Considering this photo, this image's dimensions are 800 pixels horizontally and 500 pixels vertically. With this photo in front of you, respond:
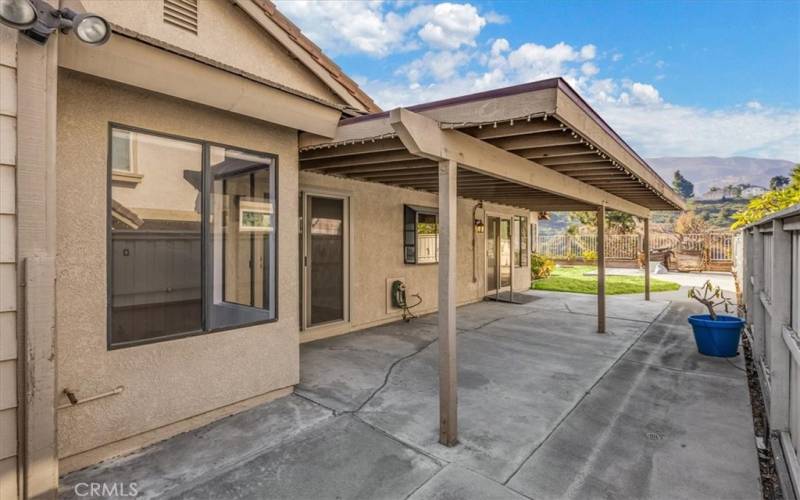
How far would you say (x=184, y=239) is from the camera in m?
3.34

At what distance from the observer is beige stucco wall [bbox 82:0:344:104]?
9.25 feet

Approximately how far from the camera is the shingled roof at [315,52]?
3.59m

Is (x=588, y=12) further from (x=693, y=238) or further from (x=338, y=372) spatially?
(x=338, y=372)

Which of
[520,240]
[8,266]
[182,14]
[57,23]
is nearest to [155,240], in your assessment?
[8,266]

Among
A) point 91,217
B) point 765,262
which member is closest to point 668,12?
point 765,262

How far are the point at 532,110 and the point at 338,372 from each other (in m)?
3.41

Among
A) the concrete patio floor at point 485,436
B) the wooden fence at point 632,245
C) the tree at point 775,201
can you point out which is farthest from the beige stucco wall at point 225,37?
the wooden fence at point 632,245

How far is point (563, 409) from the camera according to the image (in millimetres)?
3607

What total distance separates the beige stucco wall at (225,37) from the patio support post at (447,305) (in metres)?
1.85

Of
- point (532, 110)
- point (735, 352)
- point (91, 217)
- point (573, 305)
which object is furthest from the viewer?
point (573, 305)

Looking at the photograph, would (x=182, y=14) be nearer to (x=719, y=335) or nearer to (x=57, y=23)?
(x=57, y=23)

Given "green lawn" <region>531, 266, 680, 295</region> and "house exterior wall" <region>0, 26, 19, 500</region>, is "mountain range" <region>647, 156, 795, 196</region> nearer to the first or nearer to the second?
"green lawn" <region>531, 266, 680, 295</region>

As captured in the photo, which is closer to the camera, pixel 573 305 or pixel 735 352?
pixel 735 352

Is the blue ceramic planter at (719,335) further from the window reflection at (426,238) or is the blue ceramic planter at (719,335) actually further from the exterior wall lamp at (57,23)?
the exterior wall lamp at (57,23)
